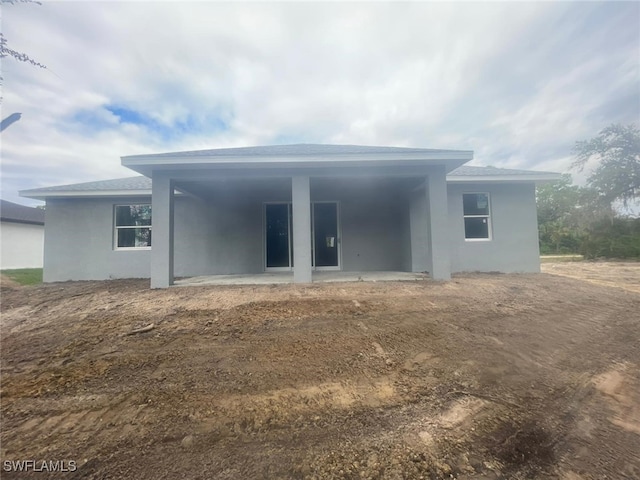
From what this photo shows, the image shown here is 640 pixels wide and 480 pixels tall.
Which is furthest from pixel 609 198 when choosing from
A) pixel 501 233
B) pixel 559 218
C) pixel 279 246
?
pixel 279 246

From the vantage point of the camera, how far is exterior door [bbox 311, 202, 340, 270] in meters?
9.55

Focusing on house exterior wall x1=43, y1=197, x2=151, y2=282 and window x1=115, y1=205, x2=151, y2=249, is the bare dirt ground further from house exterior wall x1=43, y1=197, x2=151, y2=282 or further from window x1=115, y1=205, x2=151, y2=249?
window x1=115, y1=205, x2=151, y2=249

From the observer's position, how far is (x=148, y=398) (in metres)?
2.54

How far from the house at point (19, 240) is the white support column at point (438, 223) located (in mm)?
21571

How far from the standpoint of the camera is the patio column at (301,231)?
6.91 m

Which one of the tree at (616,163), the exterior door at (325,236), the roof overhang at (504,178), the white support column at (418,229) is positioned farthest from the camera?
the tree at (616,163)

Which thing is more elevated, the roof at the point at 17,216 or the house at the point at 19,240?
the roof at the point at 17,216

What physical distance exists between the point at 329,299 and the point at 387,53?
39.5ft

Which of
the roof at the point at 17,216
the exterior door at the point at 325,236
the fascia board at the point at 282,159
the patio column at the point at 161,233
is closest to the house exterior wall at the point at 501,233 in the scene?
the fascia board at the point at 282,159

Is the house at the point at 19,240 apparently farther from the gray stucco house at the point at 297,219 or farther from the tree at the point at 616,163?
the tree at the point at 616,163

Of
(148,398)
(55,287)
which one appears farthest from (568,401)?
(55,287)

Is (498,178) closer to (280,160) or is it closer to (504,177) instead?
(504,177)

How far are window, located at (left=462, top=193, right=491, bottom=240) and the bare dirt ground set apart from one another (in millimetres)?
3793

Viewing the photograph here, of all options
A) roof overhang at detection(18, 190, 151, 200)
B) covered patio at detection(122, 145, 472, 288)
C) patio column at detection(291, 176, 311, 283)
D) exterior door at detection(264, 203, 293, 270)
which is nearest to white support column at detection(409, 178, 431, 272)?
covered patio at detection(122, 145, 472, 288)
